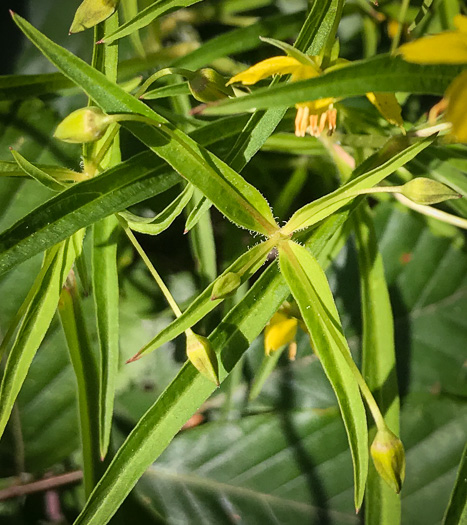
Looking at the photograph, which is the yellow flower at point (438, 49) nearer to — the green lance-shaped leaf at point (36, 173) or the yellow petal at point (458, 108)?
the yellow petal at point (458, 108)

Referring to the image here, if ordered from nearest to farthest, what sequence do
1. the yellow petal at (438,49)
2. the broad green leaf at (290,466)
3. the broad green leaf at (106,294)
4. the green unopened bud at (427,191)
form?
the yellow petal at (438,49) → the green unopened bud at (427,191) → the broad green leaf at (106,294) → the broad green leaf at (290,466)

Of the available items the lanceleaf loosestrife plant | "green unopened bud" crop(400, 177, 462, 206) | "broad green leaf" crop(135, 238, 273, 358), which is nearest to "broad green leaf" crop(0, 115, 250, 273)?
the lanceleaf loosestrife plant

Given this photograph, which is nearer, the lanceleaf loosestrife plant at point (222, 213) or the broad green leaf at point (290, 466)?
the lanceleaf loosestrife plant at point (222, 213)

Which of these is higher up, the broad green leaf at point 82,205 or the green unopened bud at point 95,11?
the green unopened bud at point 95,11

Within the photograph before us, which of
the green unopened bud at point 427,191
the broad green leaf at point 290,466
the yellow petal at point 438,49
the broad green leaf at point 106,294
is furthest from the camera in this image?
the broad green leaf at point 290,466

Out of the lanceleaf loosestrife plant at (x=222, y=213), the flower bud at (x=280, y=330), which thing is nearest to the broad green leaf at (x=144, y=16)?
the lanceleaf loosestrife plant at (x=222, y=213)

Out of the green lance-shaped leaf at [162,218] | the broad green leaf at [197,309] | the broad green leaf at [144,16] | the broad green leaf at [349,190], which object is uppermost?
the broad green leaf at [144,16]

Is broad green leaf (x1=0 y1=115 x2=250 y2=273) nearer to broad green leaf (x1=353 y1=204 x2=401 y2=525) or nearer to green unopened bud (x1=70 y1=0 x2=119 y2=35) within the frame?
green unopened bud (x1=70 y1=0 x2=119 y2=35)
